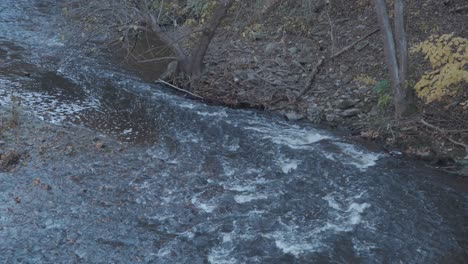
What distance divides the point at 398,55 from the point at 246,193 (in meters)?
4.12

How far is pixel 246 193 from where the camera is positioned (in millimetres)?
7480

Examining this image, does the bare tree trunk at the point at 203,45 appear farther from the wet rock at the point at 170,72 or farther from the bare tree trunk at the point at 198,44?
the wet rock at the point at 170,72

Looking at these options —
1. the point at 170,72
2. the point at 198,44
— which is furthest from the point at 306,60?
the point at 170,72

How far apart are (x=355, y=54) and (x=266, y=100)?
8.43 feet

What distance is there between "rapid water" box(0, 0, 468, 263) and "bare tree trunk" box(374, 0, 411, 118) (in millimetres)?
1194

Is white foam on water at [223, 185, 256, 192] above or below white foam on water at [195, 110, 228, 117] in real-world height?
below

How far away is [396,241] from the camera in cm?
648

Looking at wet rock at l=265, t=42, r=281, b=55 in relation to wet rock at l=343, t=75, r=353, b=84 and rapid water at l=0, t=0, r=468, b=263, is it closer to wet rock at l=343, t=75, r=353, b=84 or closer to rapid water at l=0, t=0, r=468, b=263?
wet rock at l=343, t=75, r=353, b=84

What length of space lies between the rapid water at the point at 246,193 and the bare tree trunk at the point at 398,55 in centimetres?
119

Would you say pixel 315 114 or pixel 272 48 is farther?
pixel 272 48

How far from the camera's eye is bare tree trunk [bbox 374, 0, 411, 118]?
9.30 metres

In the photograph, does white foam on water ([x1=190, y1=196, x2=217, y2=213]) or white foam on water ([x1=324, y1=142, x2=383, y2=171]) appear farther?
white foam on water ([x1=324, y1=142, x2=383, y2=171])

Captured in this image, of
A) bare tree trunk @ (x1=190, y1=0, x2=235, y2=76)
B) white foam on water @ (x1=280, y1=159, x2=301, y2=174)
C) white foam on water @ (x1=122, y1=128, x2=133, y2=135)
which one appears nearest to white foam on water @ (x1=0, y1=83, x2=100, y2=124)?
white foam on water @ (x1=122, y1=128, x2=133, y2=135)

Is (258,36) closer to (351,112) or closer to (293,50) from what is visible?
(293,50)
